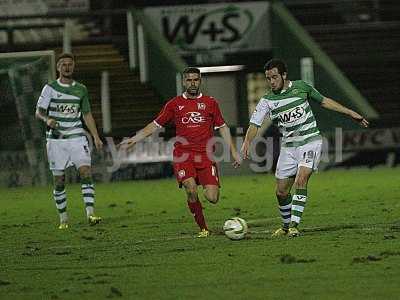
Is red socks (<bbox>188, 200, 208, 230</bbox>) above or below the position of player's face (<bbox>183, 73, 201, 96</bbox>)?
below

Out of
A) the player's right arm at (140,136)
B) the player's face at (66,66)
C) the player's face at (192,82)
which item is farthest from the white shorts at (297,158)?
the player's face at (66,66)

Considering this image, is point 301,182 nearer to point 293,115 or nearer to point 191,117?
point 293,115

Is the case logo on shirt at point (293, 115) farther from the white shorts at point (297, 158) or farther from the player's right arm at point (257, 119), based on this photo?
the white shorts at point (297, 158)

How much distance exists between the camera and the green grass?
9227 millimetres

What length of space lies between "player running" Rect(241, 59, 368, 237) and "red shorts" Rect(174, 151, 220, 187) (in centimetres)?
87

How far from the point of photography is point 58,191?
16078mm

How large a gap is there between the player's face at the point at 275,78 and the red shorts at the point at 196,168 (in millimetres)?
1371

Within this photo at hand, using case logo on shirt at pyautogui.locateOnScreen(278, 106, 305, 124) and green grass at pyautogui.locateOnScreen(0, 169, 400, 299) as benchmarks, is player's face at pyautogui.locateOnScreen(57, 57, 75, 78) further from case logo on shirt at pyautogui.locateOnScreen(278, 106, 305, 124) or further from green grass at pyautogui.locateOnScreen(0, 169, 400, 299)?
case logo on shirt at pyautogui.locateOnScreen(278, 106, 305, 124)

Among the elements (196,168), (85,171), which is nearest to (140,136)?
(196,168)

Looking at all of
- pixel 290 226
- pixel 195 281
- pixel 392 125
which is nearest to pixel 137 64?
pixel 392 125

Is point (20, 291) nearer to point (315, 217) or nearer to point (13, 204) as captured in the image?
point (315, 217)

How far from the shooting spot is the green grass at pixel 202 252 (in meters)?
9.23

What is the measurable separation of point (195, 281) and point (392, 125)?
1885cm

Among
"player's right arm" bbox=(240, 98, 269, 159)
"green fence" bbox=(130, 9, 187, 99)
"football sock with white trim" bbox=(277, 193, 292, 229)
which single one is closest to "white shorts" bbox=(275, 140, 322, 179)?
"football sock with white trim" bbox=(277, 193, 292, 229)
